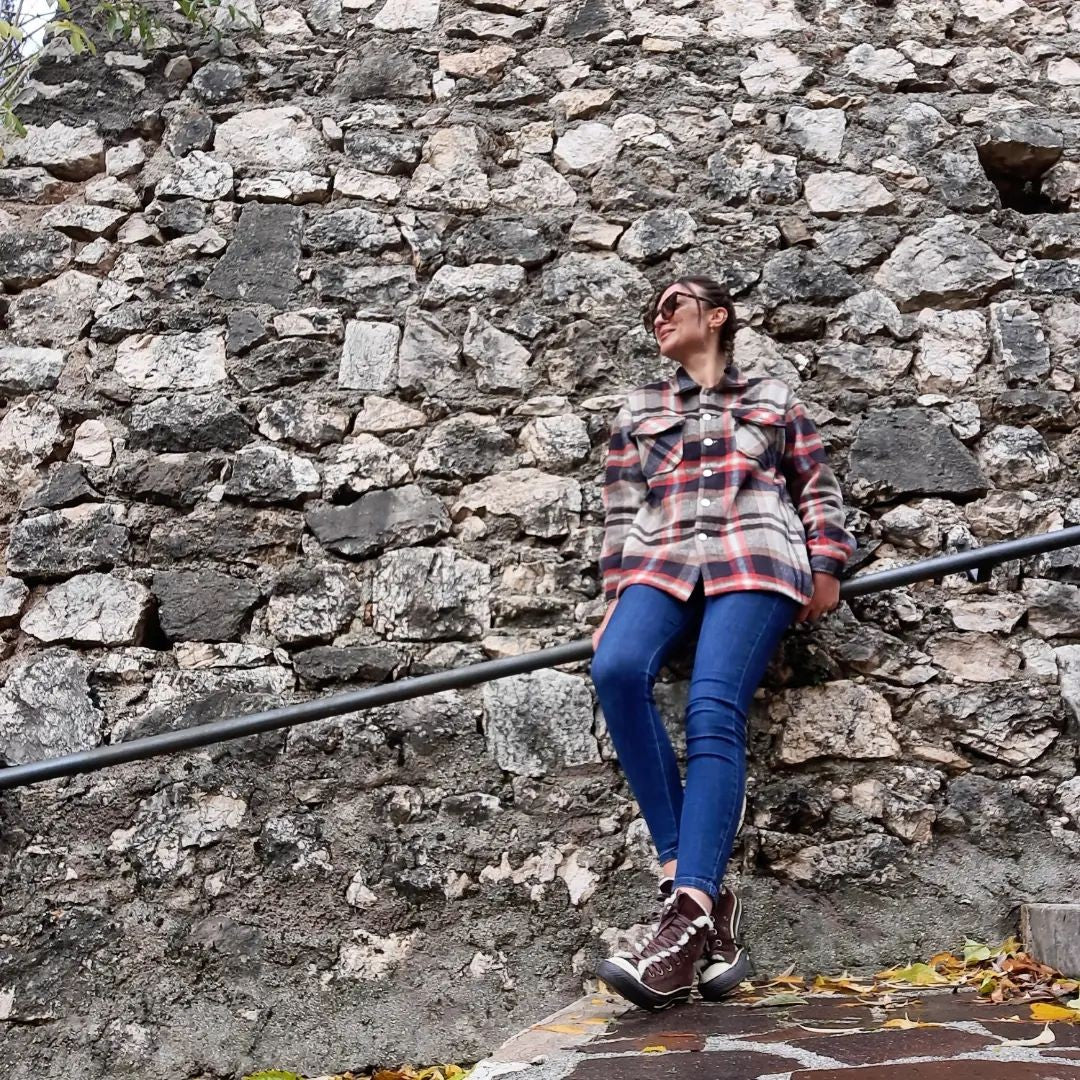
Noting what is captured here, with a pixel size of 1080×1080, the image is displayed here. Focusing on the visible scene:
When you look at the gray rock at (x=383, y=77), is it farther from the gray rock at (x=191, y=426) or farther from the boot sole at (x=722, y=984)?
the boot sole at (x=722, y=984)

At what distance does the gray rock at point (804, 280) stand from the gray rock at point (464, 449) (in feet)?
2.47

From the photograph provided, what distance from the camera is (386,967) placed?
2.28m

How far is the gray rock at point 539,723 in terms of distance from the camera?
2387 mm

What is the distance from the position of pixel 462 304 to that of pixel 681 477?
0.78 meters

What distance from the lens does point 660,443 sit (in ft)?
8.00

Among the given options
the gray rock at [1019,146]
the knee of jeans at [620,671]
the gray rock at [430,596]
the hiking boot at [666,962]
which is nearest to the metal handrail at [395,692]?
the knee of jeans at [620,671]

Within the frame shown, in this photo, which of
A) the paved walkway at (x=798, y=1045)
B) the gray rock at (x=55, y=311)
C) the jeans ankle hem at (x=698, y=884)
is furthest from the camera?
the gray rock at (x=55, y=311)

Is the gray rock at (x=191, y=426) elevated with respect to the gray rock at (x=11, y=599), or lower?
elevated

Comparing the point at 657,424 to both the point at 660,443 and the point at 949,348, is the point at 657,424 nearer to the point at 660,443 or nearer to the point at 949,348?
the point at 660,443

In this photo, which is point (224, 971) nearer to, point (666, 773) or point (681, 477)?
point (666, 773)

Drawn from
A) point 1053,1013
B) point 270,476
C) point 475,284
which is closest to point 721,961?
point 1053,1013

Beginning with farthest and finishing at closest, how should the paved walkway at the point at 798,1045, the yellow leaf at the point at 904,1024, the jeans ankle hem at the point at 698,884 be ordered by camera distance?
the jeans ankle hem at the point at 698,884
the yellow leaf at the point at 904,1024
the paved walkway at the point at 798,1045

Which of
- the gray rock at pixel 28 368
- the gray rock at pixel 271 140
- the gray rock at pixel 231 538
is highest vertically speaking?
the gray rock at pixel 271 140

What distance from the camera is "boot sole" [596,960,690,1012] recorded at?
A: 186 cm
